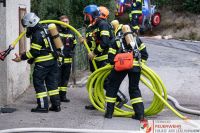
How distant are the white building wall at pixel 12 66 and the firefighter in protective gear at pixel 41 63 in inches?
31.8

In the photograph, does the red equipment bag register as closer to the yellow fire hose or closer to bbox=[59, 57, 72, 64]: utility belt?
the yellow fire hose

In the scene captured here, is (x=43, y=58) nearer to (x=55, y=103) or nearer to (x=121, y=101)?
(x=55, y=103)

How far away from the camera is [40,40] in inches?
345

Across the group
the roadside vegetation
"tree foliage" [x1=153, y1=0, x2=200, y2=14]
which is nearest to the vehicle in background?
the roadside vegetation

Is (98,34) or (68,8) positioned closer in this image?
(98,34)

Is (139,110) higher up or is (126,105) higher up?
(139,110)

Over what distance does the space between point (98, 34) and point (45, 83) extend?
1378 millimetres

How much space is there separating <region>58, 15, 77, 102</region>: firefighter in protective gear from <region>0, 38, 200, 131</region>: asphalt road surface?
0.35 m

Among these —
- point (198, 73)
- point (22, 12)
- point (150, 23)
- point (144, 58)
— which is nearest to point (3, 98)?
point (22, 12)

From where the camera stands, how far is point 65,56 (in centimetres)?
1004

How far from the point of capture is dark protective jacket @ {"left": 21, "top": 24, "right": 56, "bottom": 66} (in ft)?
28.7

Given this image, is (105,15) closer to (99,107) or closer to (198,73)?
(99,107)

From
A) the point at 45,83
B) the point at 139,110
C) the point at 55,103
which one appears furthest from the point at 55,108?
the point at 139,110

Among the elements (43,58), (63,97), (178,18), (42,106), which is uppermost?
(43,58)
